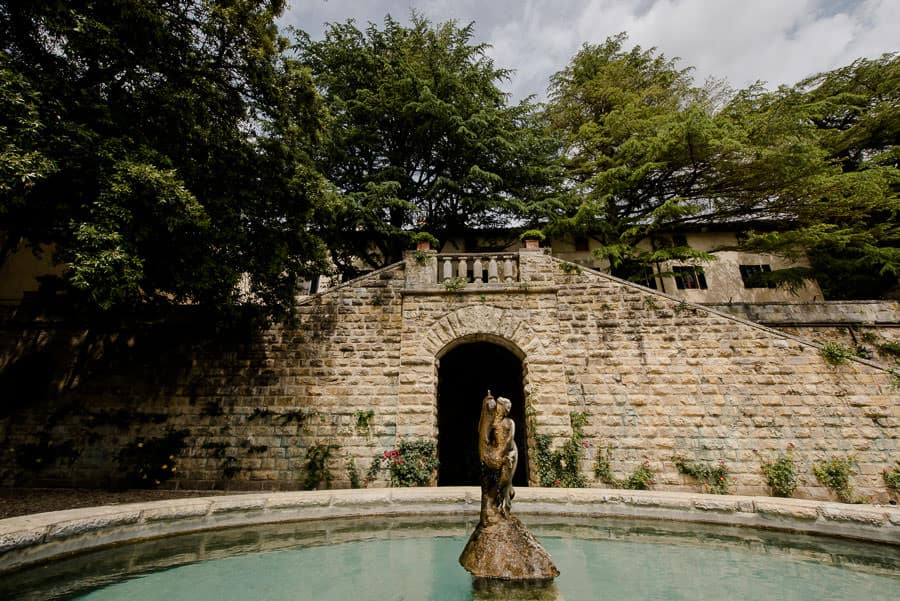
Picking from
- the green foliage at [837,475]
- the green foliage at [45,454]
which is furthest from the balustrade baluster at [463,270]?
the green foliage at [45,454]

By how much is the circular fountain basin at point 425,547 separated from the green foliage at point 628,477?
2447 mm

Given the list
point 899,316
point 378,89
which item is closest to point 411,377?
point 378,89

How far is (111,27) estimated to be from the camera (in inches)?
223

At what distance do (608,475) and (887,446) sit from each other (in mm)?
4798

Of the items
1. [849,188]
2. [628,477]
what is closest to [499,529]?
[628,477]

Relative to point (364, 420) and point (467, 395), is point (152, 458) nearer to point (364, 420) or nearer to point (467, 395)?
point (364, 420)

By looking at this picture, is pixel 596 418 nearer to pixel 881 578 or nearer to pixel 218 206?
pixel 881 578

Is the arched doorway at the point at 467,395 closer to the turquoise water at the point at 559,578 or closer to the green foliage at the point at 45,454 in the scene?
the turquoise water at the point at 559,578

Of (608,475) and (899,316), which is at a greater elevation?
(899,316)

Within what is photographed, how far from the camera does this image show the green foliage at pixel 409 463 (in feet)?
23.7

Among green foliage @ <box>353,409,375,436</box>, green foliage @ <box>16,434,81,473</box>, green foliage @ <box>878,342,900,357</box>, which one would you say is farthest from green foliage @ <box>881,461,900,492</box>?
green foliage @ <box>16,434,81,473</box>

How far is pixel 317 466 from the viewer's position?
749 cm

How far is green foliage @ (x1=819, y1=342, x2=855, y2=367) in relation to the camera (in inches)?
283

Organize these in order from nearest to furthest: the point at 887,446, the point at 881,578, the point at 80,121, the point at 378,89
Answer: the point at 881,578 < the point at 80,121 < the point at 887,446 < the point at 378,89
